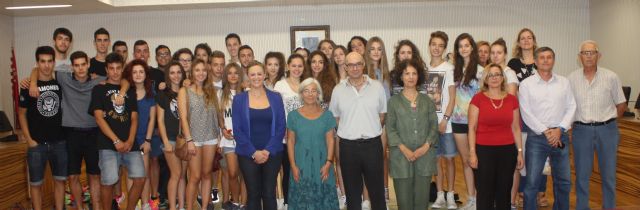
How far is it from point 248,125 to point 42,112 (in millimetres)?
1911

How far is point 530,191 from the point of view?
4.17 metres

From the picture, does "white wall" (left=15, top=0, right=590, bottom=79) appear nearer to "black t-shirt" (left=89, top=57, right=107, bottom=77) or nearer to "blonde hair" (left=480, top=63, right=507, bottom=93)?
"black t-shirt" (left=89, top=57, right=107, bottom=77)

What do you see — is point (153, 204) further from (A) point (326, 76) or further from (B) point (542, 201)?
(B) point (542, 201)

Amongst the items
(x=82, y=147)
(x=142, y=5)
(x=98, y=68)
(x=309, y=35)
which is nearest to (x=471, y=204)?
(x=82, y=147)

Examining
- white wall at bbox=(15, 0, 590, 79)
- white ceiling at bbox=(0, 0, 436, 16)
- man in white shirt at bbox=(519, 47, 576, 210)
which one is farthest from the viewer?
white wall at bbox=(15, 0, 590, 79)

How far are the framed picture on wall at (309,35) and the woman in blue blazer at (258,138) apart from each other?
16.9 ft

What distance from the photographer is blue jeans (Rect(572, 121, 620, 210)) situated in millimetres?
4254

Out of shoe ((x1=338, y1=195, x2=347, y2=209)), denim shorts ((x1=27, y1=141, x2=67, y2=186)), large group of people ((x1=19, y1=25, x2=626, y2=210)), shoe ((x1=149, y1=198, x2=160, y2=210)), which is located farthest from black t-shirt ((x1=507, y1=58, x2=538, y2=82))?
denim shorts ((x1=27, y1=141, x2=67, y2=186))

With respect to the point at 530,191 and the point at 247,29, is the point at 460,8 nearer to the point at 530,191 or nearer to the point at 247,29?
the point at 247,29

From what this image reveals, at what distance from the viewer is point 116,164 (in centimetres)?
443

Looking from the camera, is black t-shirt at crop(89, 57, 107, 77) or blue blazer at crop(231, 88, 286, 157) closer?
blue blazer at crop(231, 88, 286, 157)

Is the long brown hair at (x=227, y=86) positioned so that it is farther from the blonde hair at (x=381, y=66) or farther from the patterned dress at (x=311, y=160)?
the blonde hair at (x=381, y=66)

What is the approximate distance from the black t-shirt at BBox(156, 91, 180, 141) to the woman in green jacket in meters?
1.87

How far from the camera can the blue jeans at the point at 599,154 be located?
167 inches
